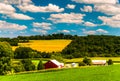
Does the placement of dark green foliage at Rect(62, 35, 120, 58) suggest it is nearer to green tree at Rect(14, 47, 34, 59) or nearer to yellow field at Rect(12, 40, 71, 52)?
yellow field at Rect(12, 40, 71, 52)

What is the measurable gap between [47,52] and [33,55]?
40.0 feet

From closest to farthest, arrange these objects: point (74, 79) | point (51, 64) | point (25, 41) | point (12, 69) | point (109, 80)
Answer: point (109, 80), point (74, 79), point (12, 69), point (51, 64), point (25, 41)

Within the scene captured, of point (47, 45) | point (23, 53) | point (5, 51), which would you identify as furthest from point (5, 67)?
point (47, 45)

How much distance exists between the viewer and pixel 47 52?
488 ft

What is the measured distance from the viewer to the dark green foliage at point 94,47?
471 feet

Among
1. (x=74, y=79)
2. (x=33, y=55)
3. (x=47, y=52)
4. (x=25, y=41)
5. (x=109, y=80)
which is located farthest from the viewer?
(x=25, y=41)

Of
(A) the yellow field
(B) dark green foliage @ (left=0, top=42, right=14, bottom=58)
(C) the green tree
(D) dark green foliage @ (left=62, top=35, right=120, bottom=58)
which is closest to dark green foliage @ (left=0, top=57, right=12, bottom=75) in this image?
(B) dark green foliage @ (left=0, top=42, right=14, bottom=58)

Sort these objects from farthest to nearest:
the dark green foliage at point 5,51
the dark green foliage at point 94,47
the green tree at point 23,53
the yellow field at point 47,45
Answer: the yellow field at point 47,45, the dark green foliage at point 94,47, the green tree at point 23,53, the dark green foliage at point 5,51

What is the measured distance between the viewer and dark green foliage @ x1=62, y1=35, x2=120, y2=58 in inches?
5655

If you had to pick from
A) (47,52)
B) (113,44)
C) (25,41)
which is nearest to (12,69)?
(47,52)

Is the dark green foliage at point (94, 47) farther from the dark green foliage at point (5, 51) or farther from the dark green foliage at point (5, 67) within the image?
the dark green foliage at point (5, 67)

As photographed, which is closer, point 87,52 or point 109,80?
point 109,80

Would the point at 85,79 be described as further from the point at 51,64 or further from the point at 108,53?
the point at 108,53

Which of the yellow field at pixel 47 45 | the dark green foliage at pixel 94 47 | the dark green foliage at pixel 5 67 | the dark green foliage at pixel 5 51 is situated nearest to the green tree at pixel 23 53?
the dark green foliage at pixel 5 51
